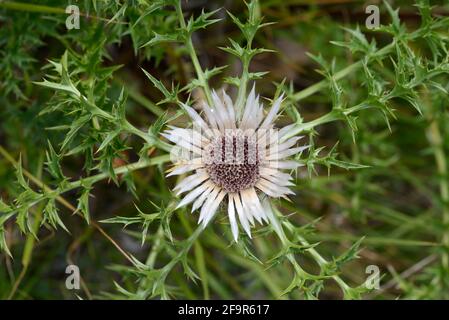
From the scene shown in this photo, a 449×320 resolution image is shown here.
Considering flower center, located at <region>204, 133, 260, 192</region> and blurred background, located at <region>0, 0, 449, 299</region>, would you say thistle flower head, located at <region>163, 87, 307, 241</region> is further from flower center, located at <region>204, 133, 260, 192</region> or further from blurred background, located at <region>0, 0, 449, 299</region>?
blurred background, located at <region>0, 0, 449, 299</region>

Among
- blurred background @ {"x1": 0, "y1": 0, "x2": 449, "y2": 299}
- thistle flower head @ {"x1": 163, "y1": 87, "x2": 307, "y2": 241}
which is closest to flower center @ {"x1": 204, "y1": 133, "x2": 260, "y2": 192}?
thistle flower head @ {"x1": 163, "y1": 87, "x2": 307, "y2": 241}

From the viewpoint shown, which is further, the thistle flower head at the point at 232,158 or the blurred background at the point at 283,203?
the blurred background at the point at 283,203

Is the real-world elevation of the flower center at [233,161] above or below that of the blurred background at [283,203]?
below

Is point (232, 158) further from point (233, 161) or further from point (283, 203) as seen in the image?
point (283, 203)

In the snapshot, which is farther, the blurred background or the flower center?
the blurred background

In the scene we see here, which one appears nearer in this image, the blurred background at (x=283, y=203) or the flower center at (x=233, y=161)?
the flower center at (x=233, y=161)

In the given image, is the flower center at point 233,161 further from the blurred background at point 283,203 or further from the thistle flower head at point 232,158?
the blurred background at point 283,203

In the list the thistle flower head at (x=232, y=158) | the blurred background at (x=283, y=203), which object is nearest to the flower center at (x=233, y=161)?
the thistle flower head at (x=232, y=158)
